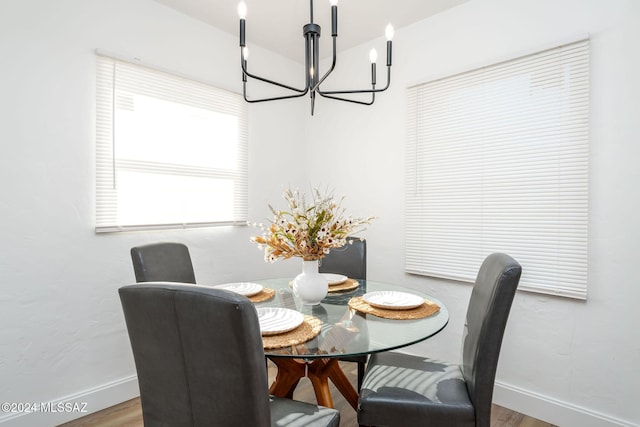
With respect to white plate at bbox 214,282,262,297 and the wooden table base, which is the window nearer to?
white plate at bbox 214,282,262,297

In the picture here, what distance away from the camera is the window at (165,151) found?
2301 mm

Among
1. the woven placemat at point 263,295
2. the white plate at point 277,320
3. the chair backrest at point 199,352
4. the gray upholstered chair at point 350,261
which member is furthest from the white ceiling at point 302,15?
the chair backrest at point 199,352

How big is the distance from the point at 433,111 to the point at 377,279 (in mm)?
1405

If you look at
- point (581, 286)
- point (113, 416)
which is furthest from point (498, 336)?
point (113, 416)

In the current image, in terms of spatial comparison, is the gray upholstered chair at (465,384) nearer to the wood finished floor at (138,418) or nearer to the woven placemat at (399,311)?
the woven placemat at (399,311)

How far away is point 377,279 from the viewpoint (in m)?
3.05

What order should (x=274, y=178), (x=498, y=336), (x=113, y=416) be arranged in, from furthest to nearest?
(x=274, y=178) → (x=113, y=416) → (x=498, y=336)

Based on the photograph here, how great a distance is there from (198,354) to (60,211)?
165 centimetres

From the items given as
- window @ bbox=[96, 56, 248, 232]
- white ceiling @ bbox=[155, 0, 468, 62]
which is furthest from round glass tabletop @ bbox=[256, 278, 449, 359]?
white ceiling @ bbox=[155, 0, 468, 62]

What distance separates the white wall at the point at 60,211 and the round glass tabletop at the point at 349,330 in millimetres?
1203

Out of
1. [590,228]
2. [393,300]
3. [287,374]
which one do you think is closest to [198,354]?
[287,374]

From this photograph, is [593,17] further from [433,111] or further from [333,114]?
[333,114]

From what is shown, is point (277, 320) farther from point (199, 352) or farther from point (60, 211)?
point (60, 211)

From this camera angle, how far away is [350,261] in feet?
8.62
